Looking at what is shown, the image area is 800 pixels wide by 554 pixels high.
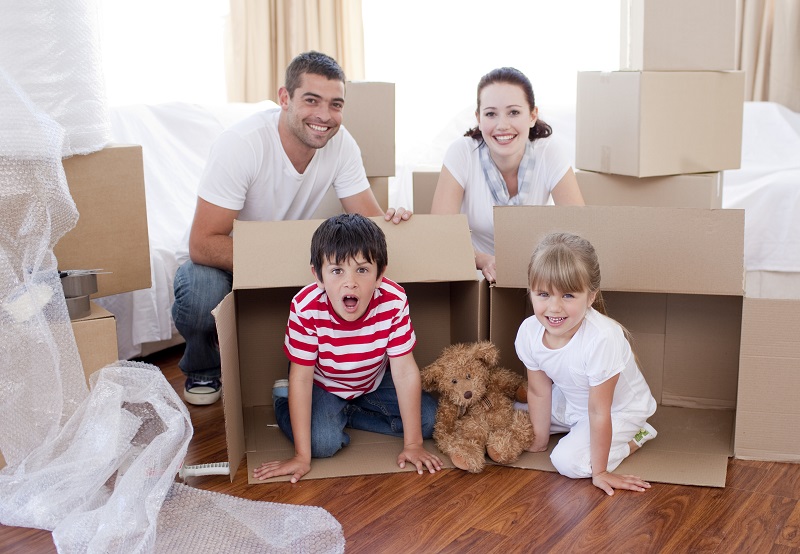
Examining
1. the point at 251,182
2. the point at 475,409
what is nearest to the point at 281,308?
the point at 251,182

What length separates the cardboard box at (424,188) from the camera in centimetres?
237

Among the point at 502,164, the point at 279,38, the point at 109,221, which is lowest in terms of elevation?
the point at 109,221

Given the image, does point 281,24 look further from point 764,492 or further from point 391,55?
point 764,492

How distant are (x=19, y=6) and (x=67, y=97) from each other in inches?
7.4

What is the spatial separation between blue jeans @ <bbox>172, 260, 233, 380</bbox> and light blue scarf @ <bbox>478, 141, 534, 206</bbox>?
656 millimetres

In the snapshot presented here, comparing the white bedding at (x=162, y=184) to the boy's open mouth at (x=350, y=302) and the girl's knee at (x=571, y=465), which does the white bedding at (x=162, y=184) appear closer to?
the boy's open mouth at (x=350, y=302)

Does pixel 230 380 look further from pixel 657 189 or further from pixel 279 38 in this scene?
pixel 279 38

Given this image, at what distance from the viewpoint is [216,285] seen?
1.92m

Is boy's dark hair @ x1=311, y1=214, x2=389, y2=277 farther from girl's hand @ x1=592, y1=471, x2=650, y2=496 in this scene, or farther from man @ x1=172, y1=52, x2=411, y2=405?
girl's hand @ x1=592, y1=471, x2=650, y2=496

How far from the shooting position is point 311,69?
6.26 ft

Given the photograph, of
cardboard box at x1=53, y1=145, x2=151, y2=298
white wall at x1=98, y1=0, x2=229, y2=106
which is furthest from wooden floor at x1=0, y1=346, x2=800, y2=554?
white wall at x1=98, y1=0, x2=229, y2=106

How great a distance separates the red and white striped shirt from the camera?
63.0 inches

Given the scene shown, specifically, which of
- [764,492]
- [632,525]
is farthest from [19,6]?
[764,492]

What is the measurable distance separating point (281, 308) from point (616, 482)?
83 centimetres
